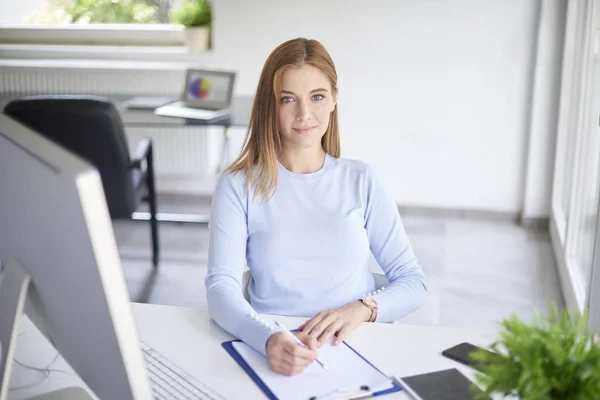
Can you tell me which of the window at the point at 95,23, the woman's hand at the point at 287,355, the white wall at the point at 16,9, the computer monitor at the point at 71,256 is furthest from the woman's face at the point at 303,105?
the white wall at the point at 16,9

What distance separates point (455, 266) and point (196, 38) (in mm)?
1970

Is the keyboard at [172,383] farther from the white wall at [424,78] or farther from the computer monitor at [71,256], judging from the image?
the white wall at [424,78]

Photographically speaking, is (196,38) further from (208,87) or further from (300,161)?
(300,161)

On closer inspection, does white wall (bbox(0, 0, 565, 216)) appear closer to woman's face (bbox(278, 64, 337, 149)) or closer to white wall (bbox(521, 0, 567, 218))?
white wall (bbox(521, 0, 567, 218))

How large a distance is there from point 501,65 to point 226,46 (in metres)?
1.53

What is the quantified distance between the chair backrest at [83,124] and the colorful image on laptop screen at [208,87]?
689 millimetres

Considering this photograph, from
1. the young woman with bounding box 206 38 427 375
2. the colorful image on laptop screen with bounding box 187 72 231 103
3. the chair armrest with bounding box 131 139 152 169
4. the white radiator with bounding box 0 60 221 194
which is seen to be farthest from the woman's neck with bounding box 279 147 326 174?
the white radiator with bounding box 0 60 221 194

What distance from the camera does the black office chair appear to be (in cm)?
307

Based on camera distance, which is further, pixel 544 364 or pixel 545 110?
pixel 545 110

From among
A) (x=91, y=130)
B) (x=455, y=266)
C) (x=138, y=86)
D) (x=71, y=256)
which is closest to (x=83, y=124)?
(x=91, y=130)

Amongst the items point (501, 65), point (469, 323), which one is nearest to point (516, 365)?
point (469, 323)

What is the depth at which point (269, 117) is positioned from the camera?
167 centimetres

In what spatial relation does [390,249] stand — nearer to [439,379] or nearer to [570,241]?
[439,379]

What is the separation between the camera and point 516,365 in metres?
0.84
